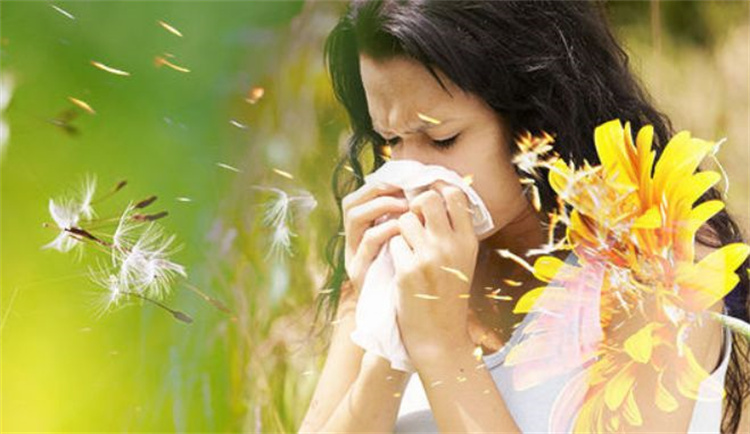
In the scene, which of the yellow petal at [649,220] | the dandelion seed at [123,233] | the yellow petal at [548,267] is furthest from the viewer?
the dandelion seed at [123,233]

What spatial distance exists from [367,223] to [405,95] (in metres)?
0.10

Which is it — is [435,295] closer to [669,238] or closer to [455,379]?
[455,379]

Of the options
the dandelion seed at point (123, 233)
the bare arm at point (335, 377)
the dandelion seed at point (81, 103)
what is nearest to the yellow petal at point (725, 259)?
the bare arm at point (335, 377)

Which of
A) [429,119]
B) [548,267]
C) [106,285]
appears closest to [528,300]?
[548,267]

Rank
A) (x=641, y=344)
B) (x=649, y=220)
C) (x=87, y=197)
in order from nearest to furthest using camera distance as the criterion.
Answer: (x=649, y=220)
(x=641, y=344)
(x=87, y=197)

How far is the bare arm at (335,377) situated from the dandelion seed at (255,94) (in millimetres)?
229

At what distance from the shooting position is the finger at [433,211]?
0.79m

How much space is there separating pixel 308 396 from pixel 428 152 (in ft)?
1.07

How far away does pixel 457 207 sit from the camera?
0.79 metres

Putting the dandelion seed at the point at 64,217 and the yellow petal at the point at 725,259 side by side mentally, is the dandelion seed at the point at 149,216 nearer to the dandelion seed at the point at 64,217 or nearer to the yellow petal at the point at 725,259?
the dandelion seed at the point at 64,217

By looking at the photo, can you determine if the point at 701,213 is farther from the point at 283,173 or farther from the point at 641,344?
the point at 283,173

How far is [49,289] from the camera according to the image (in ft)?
3.35

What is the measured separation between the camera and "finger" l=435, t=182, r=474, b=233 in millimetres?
792

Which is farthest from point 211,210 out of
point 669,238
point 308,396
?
point 669,238
